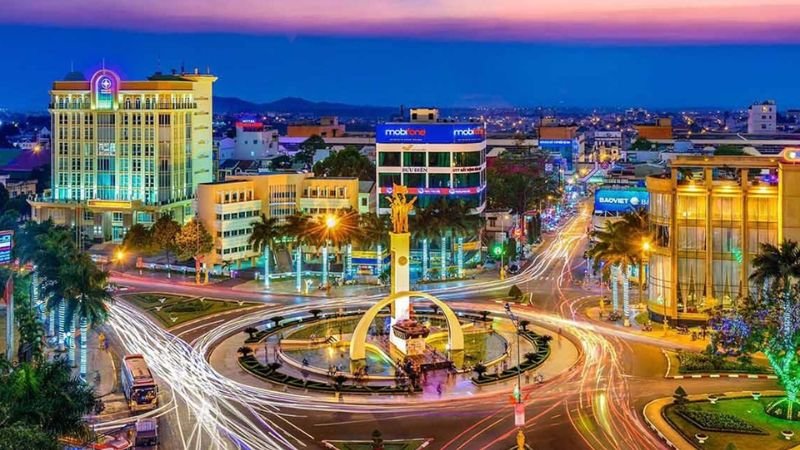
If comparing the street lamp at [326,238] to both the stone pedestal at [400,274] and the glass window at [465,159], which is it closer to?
the glass window at [465,159]

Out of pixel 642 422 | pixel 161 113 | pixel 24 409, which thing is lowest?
pixel 642 422

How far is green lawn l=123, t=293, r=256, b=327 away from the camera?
92.9 m

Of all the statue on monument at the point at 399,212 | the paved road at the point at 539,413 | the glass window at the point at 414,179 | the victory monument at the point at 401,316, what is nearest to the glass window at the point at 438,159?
the glass window at the point at 414,179

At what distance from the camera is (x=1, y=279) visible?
80.2 meters

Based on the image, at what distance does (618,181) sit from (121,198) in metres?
85.4

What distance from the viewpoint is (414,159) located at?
132 m

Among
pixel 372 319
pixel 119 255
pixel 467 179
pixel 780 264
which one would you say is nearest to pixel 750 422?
pixel 780 264

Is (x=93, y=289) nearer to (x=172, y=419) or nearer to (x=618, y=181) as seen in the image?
(x=172, y=419)

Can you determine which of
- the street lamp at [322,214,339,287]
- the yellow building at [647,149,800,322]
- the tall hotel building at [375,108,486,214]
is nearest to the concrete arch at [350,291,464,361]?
the yellow building at [647,149,800,322]

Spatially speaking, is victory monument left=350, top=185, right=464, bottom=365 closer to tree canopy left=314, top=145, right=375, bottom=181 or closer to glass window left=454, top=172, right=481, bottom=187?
glass window left=454, top=172, right=481, bottom=187

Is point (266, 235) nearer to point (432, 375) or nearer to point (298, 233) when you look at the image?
point (298, 233)

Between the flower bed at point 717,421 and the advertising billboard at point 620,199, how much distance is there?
254 ft

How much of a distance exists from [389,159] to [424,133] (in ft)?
21.5

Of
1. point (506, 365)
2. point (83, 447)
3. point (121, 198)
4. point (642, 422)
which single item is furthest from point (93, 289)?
point (121, 198)
